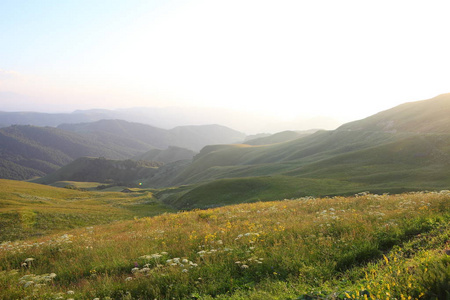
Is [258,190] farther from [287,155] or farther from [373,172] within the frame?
[287,155]

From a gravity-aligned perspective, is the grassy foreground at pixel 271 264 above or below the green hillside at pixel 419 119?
below

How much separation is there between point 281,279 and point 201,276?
240 centimetres

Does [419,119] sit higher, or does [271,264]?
[419,119]

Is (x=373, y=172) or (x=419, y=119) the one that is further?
(x=419, y=119)

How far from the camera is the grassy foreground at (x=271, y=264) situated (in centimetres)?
557

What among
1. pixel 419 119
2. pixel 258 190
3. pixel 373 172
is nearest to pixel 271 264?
pixel 258 190

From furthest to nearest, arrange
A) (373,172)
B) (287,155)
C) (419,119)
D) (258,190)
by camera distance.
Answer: (287,155) → (419,119) → (258,190) → (373,172)

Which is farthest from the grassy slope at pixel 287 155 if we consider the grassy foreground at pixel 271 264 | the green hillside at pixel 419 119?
the grassy foreground at pixel 271 264

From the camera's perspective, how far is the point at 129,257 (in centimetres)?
998

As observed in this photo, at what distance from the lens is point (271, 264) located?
7.79 metres

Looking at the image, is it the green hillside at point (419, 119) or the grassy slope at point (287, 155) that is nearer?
the green hillside at point (419, 119)

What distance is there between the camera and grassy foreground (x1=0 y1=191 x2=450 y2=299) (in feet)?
18.3

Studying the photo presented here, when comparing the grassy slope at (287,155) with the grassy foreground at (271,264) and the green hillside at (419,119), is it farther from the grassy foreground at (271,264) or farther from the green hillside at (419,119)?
the grassy foreground at (271,264)

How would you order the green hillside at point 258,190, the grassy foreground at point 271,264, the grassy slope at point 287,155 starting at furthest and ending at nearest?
the grassy slope at point 287,155
the green hillside at point 258,190
the grassy foreground at point 271,264
